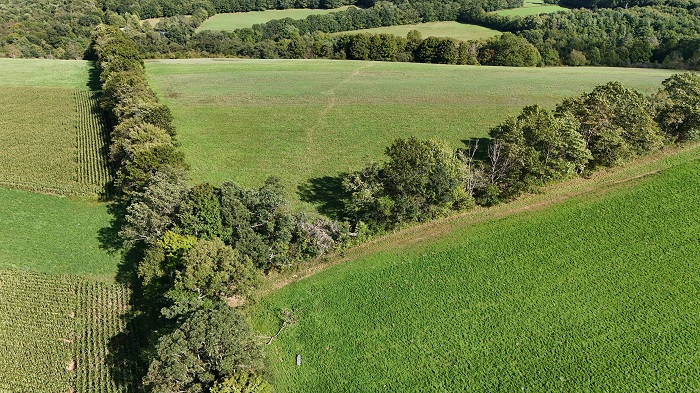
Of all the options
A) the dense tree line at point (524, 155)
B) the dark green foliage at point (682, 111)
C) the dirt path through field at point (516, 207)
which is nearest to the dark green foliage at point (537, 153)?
the dense tree line at point (524, 155)

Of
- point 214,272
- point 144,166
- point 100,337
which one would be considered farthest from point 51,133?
point 214,272

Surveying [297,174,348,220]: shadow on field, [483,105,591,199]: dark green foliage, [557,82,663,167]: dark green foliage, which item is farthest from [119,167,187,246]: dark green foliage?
[557,82,663,167]: dark green foliage

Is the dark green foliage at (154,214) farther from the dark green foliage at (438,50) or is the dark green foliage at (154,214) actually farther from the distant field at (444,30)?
the distant field at (444,30)

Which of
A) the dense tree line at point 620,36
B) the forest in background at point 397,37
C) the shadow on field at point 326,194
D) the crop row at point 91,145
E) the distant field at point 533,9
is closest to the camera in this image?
the shadow on field at point 326,194

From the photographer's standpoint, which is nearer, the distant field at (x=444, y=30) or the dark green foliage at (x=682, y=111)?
the dark green foliage at (x=682, y=111)

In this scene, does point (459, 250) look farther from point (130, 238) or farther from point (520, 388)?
point (130, 238)

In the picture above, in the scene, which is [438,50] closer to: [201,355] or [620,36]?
[620,36]

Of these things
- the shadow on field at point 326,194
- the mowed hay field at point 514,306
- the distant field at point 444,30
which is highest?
the distant field at point 444,30
